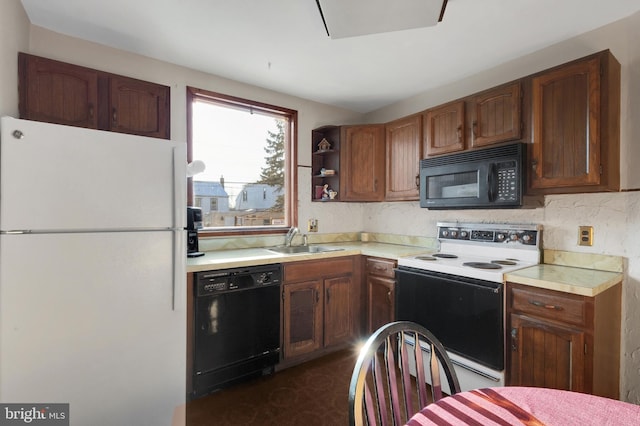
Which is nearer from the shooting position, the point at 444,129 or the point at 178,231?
the point at 178,231

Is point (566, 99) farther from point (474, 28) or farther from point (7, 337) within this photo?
point (7, 337)

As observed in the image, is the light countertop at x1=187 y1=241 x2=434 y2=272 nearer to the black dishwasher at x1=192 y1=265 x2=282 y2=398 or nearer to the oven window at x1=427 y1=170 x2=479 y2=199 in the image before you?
the black dishwasher at x1=192 y1=265 x2=282 y2=398

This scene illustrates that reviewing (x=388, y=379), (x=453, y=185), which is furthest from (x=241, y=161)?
(x=388, y=379)

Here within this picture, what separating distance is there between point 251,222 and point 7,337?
5.76ft

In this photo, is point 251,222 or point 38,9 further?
point 251,222

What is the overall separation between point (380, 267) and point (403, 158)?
40.3 inches

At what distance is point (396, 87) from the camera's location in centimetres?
278

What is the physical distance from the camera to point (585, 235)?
1929mm

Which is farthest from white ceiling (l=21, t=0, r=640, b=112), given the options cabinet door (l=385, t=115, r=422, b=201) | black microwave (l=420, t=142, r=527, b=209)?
black microwave (l=420, t=142, r=527, b=209)

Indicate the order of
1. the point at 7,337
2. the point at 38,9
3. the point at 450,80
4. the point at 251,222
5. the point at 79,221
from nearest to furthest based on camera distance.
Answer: the point at 7,337 → the point at 79,221 → the point at 38,9 → the point at 450,80 → the point at 251,222

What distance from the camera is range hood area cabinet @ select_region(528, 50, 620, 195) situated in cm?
165

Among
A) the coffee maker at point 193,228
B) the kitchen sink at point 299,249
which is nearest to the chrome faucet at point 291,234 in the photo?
the kitchen sink at point 299,249

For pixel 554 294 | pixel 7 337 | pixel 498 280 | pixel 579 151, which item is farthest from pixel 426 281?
pixel 7 337

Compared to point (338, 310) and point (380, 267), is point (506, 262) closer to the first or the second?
point (380, 267)
